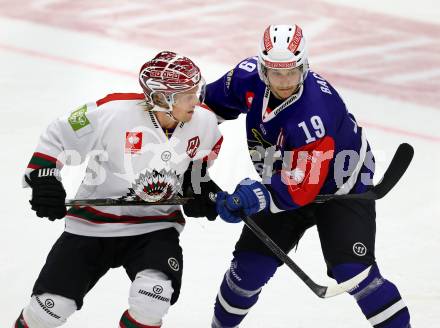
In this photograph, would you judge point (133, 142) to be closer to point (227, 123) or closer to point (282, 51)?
point (282, 51)

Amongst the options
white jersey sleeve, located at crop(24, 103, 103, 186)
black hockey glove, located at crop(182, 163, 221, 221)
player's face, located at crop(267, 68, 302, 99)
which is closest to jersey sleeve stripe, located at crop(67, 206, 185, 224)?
black hockey glove, located at crop(182, 163, 221, 221)

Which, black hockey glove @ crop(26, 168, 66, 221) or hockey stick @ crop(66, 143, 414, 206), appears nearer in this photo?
black hockey glove @ crop(26, 168, 66, 221)

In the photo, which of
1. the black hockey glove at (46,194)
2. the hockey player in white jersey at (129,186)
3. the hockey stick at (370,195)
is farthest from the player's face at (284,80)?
the black hockey glove at (46,194)

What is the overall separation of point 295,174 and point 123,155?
1.96ft

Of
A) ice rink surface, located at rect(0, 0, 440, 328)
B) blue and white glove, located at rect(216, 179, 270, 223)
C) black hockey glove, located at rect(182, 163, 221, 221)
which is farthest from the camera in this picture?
ice rink surface, located at rect(0, 0, 440, 328)

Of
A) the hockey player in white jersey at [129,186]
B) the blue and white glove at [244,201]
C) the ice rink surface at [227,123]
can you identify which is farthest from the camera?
the ice rink surface at [227,123]

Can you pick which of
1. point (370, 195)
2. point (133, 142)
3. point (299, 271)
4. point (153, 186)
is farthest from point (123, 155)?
point (370, 195)

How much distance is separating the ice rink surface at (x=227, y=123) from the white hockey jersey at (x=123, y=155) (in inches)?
28.0

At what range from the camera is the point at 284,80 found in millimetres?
3504

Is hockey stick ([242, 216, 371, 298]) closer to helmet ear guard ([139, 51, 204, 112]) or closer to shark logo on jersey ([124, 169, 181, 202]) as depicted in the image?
shark logo on jersey ([124, 169, 181, 202])

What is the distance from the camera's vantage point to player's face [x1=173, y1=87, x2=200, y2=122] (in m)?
3.49

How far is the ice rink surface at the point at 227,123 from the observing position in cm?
439

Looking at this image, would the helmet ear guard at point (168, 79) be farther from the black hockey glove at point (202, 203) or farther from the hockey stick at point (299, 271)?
the hockey stick at point (299, 271)

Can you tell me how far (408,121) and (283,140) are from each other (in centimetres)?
276
